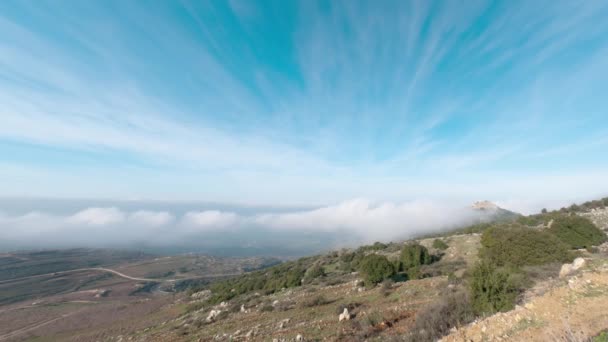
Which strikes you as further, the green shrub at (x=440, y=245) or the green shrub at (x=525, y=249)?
the green shrub at (x=440, y=245)

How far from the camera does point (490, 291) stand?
11.0m

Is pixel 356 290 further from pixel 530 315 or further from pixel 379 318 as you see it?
pixel 530 315

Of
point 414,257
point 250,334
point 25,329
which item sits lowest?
point 25,329

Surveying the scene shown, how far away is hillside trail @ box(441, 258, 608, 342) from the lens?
303 inches

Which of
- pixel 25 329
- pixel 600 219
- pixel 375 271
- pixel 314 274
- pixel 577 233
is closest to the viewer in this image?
pixel 375 271

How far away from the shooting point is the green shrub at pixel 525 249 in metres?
19.8

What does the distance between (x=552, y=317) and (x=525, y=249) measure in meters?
15.5

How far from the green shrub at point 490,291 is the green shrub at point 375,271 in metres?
14.8

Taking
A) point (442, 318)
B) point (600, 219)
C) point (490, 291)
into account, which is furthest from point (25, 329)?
point (600, 219)

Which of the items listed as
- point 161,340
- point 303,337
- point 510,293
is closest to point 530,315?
point 510,293

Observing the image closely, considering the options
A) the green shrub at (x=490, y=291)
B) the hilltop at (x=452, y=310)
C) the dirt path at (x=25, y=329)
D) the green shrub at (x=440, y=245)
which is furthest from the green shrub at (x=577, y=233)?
the dirt path at (x=25, y=329)

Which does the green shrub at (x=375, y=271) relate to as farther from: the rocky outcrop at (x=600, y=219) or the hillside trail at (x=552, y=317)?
the rocky outcrop at (x=600, y=219)

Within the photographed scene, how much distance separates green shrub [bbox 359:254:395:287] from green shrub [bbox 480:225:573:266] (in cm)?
877

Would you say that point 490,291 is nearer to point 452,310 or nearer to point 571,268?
point 452,310
